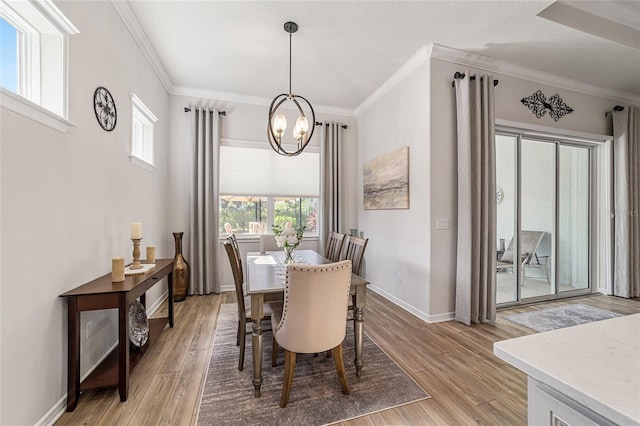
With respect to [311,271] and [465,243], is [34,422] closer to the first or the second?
[311,271]

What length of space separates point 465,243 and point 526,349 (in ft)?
7.95

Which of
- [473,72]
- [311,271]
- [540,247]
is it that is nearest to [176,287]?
[311,271]

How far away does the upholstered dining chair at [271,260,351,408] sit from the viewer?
1.54 metres

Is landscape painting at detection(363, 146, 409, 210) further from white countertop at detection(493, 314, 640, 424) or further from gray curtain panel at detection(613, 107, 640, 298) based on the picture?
gray curtain panel at detection(613, 107, 640, 298)

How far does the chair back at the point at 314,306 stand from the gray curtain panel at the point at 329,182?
9.35 ft

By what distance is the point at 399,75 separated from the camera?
3.50 metres

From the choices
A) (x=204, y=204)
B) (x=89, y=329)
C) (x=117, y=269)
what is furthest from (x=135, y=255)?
(x=204, y=204)

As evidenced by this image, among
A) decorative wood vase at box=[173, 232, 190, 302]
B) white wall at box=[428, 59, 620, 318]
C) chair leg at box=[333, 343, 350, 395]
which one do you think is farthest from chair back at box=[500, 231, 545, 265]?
decorative wood vase at box=[173, 232, 190, 302]

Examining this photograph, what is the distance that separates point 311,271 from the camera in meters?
1.52

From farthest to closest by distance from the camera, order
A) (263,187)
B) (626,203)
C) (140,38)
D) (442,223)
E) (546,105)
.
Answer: (263,187) < (626,203) < (546,105) < (442,223) < (140,38)

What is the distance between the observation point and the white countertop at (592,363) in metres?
0.51

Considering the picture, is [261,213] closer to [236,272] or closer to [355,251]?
[355,251]

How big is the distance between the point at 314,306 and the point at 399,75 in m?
3.21

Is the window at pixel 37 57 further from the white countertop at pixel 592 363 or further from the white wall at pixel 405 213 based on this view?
the white wall at pixel 405 213
